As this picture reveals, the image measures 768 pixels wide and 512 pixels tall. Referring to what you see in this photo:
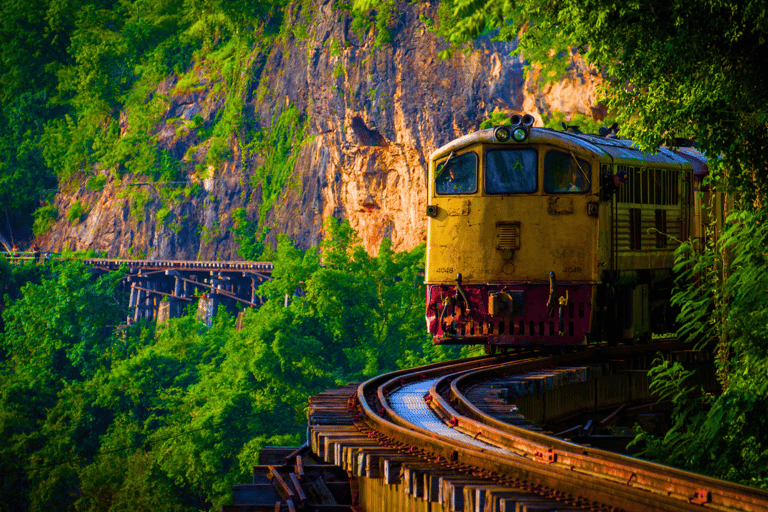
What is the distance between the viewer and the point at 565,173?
12.3 meters

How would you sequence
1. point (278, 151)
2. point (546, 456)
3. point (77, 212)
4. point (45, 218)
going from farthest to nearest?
point (45, 218) < point (77, 212) < point (278, 151) < point (546, 456)

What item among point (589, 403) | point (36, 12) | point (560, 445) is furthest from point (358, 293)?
point (36, 12)

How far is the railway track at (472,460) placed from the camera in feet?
16.3

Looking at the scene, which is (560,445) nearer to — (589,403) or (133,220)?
(589,403)

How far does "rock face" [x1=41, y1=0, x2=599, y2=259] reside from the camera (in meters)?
39.9

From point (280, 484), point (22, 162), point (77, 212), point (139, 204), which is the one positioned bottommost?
point (280, 484)

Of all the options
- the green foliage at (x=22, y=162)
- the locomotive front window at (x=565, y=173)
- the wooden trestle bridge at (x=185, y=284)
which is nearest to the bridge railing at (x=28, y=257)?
the wooden trestle bridge at (x=185, y=284)

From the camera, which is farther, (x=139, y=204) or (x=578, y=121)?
(x=139, y=204)

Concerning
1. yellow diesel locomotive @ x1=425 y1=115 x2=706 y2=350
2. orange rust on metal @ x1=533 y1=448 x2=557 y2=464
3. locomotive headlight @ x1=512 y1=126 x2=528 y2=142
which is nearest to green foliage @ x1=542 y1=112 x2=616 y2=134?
yellow diesel locomotive @ x1=425 y1=115 x2=706 y2=350

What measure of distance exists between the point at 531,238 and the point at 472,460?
21.5 ft

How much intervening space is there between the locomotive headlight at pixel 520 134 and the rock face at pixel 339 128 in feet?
70.4

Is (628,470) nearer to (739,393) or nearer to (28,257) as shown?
(739,393)

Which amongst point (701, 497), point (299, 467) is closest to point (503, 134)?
point (299, 467)

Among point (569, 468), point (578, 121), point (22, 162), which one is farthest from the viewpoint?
point (22, 162)
